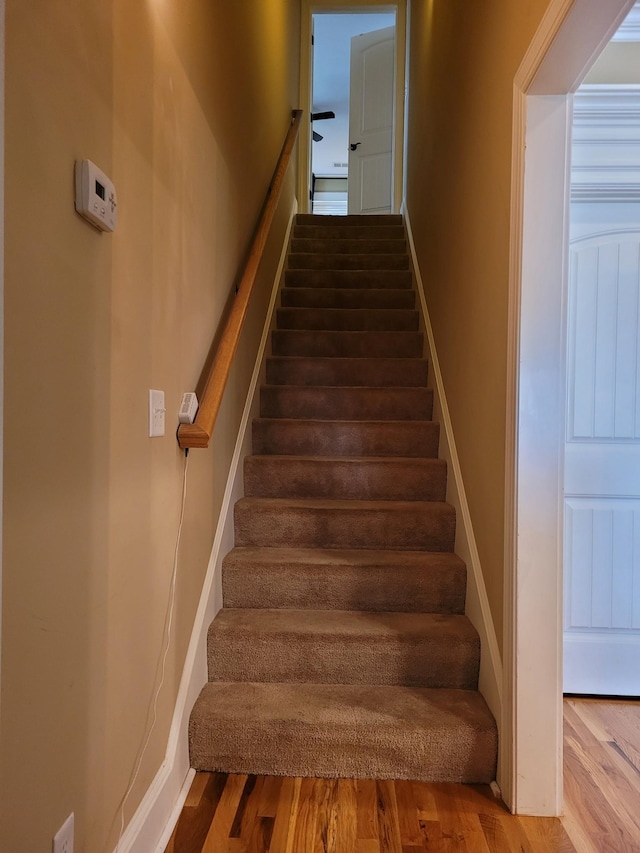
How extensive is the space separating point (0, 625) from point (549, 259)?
4.70 ft

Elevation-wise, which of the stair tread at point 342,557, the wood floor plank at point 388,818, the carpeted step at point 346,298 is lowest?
the wood floor plank at point 388,818

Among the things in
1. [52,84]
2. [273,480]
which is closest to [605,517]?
[273,480]

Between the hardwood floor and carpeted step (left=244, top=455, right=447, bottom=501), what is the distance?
1.06 m

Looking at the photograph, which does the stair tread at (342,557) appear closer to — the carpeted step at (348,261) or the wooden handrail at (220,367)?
the wooden handrail at (220,367)

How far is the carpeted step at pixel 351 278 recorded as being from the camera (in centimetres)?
348

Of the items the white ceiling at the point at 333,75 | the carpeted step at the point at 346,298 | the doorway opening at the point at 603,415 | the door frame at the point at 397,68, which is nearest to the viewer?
the doorway opening at the point at 603,415

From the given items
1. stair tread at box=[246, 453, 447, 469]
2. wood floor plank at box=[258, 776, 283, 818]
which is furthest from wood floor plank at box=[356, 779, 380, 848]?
stair tread at box=[246, 453, 447, 469]

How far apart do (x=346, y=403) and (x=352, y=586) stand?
106 cm

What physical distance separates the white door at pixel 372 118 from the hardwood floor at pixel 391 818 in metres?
4.76

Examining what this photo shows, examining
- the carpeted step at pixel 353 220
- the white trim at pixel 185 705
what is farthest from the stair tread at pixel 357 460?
the carpeted step at pixel 353 220

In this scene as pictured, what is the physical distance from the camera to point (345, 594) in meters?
1.81

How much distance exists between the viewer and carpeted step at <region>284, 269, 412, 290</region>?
348 centimetres

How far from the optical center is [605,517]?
1.99 meters

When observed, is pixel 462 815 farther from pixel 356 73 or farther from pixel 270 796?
pixel 356 73
